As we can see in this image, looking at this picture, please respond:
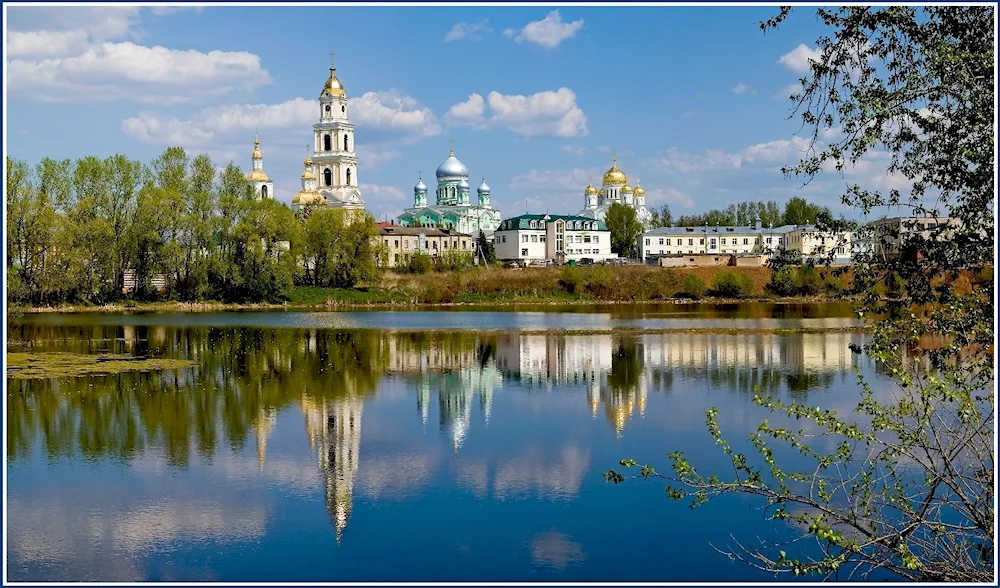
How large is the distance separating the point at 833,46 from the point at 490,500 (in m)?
6.18

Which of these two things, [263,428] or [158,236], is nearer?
[263,428]

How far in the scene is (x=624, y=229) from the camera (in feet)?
301

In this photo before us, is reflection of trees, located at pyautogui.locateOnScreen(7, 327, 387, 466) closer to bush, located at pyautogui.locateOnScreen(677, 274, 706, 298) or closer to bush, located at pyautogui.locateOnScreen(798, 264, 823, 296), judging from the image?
bush, located at pyautogui.locateOnScreen(677, 274, 706, 298)

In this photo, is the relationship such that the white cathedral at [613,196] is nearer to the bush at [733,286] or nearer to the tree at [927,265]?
the bush at [733,286]

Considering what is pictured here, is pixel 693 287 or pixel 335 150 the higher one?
pixel 335 150

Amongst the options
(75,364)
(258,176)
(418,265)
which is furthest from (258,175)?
(75,364)

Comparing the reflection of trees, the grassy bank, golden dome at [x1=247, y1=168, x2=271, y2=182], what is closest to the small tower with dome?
golden dome at [x1=247, y1=168, x2=271, y2=182]

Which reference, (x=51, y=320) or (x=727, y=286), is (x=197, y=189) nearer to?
(x=51, y=320)

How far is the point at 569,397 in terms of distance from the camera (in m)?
19.5

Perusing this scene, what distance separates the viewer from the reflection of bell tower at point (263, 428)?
14.1m

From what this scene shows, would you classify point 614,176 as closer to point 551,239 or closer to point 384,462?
point 551,239

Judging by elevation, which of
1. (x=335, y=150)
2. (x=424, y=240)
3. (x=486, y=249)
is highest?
(x=335, y=150)

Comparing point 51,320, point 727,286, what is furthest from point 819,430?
point 727,286

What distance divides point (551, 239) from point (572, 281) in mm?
27681
